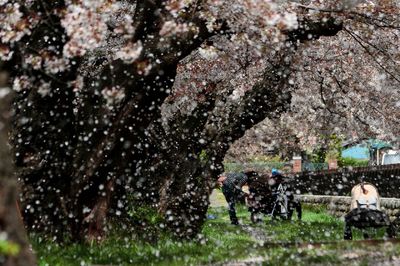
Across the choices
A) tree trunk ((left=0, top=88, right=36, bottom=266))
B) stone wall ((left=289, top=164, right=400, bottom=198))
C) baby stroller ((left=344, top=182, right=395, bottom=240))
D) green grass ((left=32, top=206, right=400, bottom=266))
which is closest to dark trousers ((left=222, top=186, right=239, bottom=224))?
stone wall ((left=289, top=164, right=400, bottom=198))

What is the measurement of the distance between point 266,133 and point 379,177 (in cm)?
1412

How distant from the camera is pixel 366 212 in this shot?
12242mm

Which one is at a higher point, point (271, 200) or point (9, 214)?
point (9, 214)

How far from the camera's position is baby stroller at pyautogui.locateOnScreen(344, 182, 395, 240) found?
1221 centimetres

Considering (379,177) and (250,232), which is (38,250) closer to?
(250,232)

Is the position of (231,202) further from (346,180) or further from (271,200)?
(346,180)

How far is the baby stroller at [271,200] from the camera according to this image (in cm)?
2084

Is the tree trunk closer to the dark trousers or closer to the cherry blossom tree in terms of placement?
the cherry blossom tree

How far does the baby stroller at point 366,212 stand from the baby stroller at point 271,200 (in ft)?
26.7

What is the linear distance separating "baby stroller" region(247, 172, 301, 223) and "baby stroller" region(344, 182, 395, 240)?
26.7 feet

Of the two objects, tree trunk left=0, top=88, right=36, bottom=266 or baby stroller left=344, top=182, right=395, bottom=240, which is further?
baby stroller left=344, top=182, right=395, bottom=240

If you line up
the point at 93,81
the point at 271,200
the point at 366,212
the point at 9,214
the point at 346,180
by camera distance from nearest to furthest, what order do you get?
1. the point at 9,214
2. the point at 93,81
3. the point at 366,212
4. the point at 271,200
5. the point at 346,180

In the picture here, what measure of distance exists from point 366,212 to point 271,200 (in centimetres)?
979

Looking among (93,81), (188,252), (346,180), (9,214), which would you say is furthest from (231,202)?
(9,214)
